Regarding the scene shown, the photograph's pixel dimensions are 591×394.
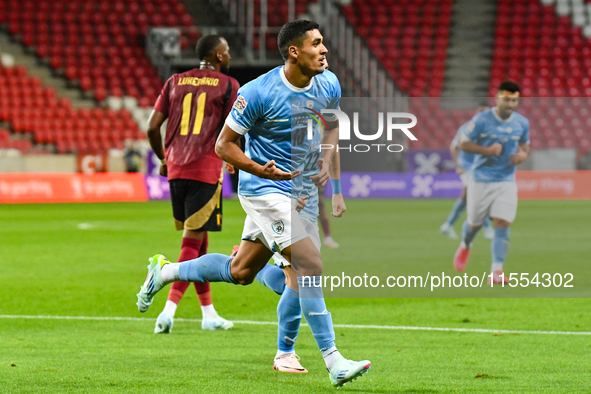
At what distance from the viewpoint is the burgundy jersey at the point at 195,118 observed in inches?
251

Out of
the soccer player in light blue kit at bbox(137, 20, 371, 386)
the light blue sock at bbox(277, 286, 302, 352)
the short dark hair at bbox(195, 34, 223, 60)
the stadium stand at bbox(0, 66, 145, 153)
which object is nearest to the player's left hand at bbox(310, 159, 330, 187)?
the soccer player in light blue kit at bbox(137, 20, 371, 386)

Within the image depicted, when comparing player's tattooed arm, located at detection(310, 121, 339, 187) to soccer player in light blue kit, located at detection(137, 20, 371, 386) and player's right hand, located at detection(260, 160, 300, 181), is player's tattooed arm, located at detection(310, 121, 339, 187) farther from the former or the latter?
player's right hand, located at detection(260, 160, 300, 181)

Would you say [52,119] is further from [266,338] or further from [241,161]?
[241,161]

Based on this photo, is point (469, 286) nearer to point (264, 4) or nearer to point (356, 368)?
point (356, 368)

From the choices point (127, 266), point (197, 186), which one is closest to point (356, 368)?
point (197, 186)

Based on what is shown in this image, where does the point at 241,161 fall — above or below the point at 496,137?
above

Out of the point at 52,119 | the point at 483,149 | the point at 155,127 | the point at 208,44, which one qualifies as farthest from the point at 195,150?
the point at 52,119

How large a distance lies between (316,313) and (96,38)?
24261 millimetres

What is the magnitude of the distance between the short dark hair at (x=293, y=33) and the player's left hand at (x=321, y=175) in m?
0.63

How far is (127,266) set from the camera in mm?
10258

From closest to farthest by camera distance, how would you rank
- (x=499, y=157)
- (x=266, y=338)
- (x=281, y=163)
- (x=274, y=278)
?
(x=281, y=163) → (x=274, y=278) → (x=266, y=338) → (x=499, y=157)

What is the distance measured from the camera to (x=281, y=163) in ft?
15.6

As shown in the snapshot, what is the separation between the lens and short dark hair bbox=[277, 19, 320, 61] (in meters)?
4.60

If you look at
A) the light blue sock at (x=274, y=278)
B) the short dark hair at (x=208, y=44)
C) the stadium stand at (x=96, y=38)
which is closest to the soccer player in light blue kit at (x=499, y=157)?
the short dark hair at (x=208, y=44)
